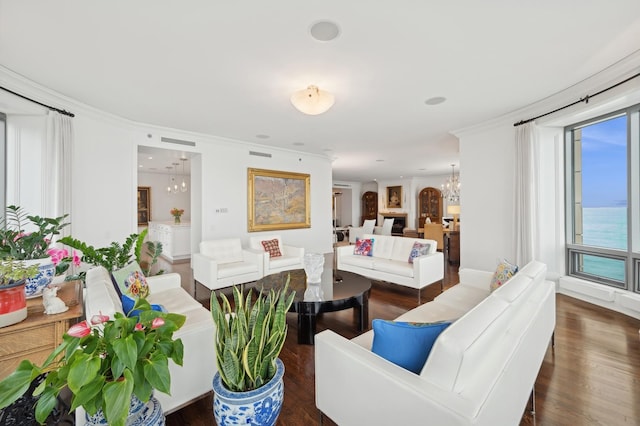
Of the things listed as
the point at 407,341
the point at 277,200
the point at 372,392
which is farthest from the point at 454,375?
the point at 277,200

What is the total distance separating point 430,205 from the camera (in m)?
10.8

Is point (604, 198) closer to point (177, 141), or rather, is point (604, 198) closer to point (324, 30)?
point (324, 30)

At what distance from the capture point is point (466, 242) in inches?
182

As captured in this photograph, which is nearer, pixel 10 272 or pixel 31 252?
pixel 10 272

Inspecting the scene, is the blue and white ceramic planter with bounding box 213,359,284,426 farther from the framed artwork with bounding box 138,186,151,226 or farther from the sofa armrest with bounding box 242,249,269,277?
the framed artwork with bounding box 138,186,151,226

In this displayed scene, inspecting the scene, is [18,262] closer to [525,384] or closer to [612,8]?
[525,384]

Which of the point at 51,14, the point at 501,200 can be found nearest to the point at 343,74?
the point at 51,14

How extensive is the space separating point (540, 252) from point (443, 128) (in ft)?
7.86

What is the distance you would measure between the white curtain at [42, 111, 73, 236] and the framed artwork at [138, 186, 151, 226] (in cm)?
624

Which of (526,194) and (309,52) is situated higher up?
(309,52)

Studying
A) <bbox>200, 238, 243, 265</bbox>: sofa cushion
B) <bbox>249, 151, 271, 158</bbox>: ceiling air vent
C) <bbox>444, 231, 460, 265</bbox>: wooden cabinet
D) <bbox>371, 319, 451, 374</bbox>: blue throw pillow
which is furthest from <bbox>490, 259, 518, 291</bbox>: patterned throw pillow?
<bbox>249, 151, 271, 158</bbox>: ceiling air vent

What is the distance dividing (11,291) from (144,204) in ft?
29.1

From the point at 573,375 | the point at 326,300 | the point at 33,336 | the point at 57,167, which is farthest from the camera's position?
the point at 57,167

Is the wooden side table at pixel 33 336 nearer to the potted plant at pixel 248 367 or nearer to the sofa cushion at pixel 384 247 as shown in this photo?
the potted plant at pixel 248 367
